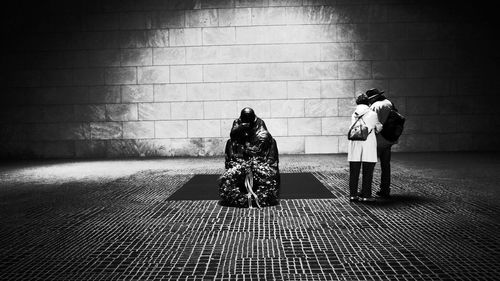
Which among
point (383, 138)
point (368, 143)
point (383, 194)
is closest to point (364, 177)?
point (368, 143)

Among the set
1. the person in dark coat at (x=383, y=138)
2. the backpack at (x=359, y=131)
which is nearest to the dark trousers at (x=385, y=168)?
the person in dark coat at (x=383, y=138)

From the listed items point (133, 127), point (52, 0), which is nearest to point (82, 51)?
→ point (52, 0)

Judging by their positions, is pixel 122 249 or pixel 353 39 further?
pixel 353 39

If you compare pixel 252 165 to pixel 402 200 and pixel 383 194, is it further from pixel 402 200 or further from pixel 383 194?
pixel 402 200

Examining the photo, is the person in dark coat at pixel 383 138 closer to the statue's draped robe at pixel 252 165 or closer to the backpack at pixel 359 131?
the backpack at pixel 359 131

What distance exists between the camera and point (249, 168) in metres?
6.07

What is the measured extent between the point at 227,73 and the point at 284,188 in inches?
286

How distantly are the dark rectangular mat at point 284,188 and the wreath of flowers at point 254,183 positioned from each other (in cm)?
62

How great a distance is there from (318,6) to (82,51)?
318 inches

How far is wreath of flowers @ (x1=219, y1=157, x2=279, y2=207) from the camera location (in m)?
6.00

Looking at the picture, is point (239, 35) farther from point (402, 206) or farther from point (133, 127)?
point (402, 206)

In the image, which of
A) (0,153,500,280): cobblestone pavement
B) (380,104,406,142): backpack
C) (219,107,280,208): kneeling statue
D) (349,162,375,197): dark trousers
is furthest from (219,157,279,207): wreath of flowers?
(380,104,406,142): backpack

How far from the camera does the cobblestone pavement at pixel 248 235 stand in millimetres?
3479

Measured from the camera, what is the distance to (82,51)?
554 inches
